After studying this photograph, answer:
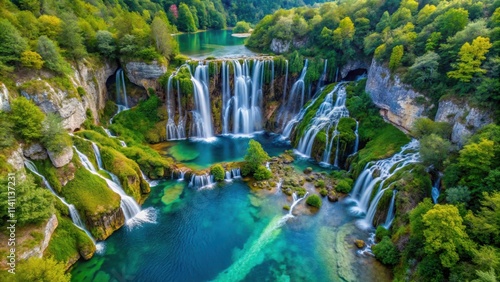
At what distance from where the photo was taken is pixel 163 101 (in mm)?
41250

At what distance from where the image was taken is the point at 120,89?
1591 inches

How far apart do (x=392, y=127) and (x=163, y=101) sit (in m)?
31.4

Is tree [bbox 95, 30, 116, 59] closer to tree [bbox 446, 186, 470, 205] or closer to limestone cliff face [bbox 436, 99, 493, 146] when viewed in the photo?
limestone cliff face [bbox 436, 99, 493, 146]

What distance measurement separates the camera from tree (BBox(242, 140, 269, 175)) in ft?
106

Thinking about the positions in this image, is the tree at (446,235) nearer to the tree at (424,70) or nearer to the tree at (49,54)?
the tree at (424,70)

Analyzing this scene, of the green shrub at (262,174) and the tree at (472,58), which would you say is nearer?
the tree at (472,58)

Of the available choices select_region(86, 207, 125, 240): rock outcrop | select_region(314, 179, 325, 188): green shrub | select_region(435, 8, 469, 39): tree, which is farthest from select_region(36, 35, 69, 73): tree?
select_region(435, 8, 469, 39): tree

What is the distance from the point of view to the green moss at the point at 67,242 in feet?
66.6

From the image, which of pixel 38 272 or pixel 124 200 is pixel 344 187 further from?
pixel 38 272

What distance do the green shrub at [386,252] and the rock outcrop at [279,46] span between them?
3671 centimetres

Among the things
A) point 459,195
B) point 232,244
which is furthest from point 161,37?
point 459,195

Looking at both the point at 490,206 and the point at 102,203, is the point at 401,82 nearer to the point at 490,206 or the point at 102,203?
the point at 490,206

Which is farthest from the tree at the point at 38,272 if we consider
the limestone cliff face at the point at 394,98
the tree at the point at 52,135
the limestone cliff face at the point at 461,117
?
the limestone cliff face at the point at 394,98

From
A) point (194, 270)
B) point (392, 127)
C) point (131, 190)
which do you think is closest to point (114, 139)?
point (131, 190)
